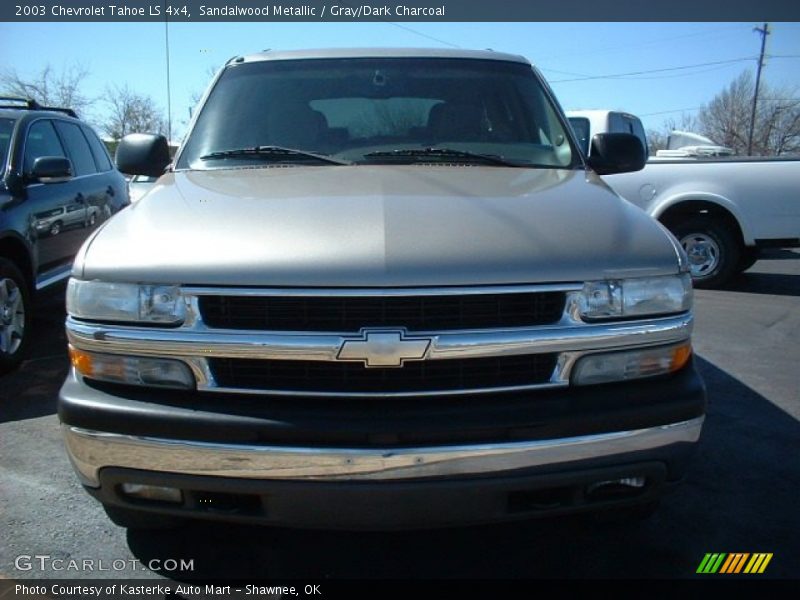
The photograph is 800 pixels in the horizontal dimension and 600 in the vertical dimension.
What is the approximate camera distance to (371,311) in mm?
2100

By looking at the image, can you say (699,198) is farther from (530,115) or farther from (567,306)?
(567,306)

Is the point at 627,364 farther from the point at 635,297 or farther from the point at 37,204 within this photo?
the point at 37,204

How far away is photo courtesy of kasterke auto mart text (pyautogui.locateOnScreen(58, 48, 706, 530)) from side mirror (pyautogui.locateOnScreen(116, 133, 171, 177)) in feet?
4.38

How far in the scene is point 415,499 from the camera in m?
2.09

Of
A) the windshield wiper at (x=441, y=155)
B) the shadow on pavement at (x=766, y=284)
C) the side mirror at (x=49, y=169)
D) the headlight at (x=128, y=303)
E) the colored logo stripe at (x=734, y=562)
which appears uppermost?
the windshield wiper at (x=441, y=155)

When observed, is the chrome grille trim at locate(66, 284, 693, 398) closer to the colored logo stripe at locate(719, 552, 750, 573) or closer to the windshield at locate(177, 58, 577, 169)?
the colored logo stripe at locate(719, 552, 750, 573)

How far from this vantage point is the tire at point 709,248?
8281 millimetres

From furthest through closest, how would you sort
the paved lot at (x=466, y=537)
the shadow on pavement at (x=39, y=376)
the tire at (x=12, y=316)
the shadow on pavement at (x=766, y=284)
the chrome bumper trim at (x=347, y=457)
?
the shadow on pavement at (x=766, y=284) → the tire at (x=12, y=316) → the shadow on pavement at (x=39, y=376) → the paved lot at (x=466, y=537) → the chrome bumper trim at (x=347, y=457)

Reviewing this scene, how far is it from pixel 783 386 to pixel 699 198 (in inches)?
158

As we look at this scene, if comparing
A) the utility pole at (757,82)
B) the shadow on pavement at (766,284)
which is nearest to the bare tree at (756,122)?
the utility pole at (757,82)

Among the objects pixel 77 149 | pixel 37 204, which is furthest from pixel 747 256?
pixel 37 204

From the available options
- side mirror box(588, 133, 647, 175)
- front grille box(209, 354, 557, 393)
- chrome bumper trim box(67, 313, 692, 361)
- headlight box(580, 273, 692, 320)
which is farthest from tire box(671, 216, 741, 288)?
front grille box(209, 354, 557, 393)

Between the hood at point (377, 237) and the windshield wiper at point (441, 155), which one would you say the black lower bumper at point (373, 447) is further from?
the windshield wiper at point (441, 155)

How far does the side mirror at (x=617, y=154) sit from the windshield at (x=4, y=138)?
4.25 meters
